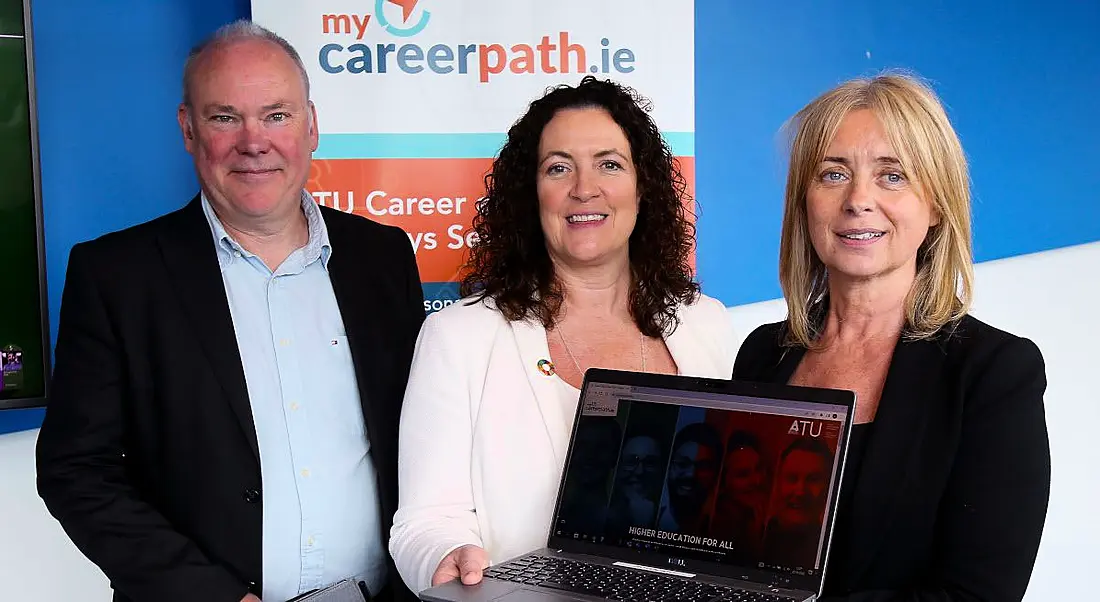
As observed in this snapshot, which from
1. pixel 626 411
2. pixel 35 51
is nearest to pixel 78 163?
pixel 35 51

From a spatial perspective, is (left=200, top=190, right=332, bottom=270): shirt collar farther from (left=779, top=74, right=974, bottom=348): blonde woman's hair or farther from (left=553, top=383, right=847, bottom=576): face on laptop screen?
(left=779, top=74, right=974, bottom=348): blonde woman's hair

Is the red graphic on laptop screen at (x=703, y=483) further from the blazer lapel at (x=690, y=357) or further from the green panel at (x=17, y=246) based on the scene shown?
the green panel at (x=17, y=246)

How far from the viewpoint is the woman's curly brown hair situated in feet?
7.70

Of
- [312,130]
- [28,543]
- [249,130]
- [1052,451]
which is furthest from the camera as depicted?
[1052,451]

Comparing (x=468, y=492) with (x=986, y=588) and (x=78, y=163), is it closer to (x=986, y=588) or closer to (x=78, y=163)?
(x=986, y=588)

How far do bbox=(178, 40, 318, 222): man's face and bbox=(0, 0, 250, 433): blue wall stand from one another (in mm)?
1388

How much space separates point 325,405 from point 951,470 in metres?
1.26

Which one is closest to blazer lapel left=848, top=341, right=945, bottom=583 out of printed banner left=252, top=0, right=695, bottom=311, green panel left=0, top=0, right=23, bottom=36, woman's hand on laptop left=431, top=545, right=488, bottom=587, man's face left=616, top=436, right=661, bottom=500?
man's face left=616, top=436, right=661, bottom=500

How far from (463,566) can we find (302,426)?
665 mm

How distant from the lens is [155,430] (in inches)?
88.7

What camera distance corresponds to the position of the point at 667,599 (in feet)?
5.21

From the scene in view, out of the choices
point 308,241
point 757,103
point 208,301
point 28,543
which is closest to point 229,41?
point 308,241

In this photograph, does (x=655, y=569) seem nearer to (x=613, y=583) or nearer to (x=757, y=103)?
(x=613, y=583)

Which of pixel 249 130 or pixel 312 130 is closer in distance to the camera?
pixel 249 130
